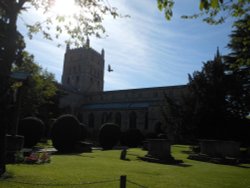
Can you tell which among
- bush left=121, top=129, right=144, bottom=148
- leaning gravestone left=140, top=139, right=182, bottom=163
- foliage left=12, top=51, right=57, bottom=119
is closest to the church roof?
bush left=121, top=129, right=144, bottom=148

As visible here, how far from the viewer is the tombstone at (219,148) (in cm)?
1995

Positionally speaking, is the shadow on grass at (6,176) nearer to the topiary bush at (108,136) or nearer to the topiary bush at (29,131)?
the topiary bush at (29,131)

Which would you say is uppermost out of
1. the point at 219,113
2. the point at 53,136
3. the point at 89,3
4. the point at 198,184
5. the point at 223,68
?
the point at 223,68

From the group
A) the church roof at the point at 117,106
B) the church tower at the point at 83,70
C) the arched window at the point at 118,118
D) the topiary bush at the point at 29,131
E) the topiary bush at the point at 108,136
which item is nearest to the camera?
the topiary bush at the point at 29,131

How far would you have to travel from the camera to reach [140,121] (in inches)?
2247

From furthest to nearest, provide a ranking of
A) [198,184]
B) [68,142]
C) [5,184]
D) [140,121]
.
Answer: [140,121], [68,142], [198,184], [5,184]

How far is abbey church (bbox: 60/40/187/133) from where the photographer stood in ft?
186

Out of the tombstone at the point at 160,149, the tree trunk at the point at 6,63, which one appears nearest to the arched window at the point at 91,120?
the tombstone at the point at 160,149

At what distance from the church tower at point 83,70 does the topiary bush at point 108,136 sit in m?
50.2

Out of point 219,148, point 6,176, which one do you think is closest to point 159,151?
point 219,148

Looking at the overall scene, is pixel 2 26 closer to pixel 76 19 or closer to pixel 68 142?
pixel 76 19

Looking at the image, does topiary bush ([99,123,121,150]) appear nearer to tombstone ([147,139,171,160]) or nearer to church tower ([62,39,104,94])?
tombstone ([147,139,171,160])

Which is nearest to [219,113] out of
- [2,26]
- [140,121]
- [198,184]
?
[198,184]

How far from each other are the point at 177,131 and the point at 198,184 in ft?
67.3
